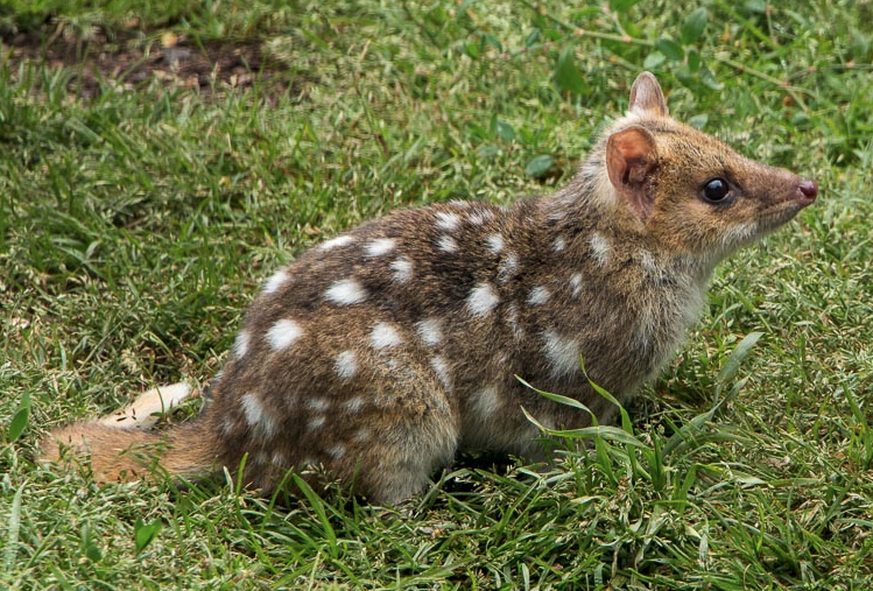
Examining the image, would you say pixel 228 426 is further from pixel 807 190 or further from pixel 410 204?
pixel 807 190

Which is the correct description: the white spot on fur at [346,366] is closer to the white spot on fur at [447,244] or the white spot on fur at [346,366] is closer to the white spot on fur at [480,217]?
the white spot on fur at [447,244]

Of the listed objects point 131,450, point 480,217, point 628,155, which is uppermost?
point 628,155

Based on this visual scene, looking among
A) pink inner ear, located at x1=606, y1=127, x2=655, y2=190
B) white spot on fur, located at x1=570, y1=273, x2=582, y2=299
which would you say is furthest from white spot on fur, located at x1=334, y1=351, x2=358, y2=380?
pink inner ear, located at x1=606, y1=127, x2=655, y2=190

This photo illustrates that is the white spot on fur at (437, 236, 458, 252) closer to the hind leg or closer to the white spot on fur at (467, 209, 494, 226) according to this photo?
the white spot on fur at (467, 209, 494, 226)

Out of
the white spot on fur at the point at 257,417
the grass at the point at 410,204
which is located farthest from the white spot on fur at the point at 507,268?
the white spot on fur at the point at 257,417

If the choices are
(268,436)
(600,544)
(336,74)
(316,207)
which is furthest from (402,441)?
(336,74)

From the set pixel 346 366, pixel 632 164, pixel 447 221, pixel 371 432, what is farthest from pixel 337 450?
pixel 632 164
